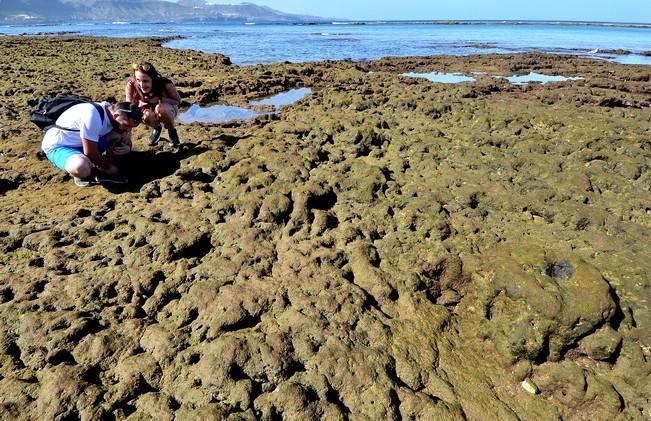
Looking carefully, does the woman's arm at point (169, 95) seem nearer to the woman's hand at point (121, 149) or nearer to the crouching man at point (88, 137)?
the woman's hand at point (121, 149)

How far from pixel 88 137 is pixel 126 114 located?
545mm

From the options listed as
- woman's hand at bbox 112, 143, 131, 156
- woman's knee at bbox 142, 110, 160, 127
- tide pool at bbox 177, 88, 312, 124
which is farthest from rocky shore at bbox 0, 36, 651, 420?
tide pool at bbox 177, 88, 312, 124

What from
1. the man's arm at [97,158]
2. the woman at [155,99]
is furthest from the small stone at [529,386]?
the woman at [155,99]

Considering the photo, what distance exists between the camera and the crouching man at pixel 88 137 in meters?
5.27

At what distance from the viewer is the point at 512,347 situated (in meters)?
3.20

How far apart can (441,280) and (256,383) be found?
1.93 m

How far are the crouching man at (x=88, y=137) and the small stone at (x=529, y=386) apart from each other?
5.13 meters

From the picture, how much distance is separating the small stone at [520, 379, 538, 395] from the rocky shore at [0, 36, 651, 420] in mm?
13

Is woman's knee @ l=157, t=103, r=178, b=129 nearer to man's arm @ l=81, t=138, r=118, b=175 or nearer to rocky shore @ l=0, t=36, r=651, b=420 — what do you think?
rocky shore @ l=0, t=36, r=651, b=420

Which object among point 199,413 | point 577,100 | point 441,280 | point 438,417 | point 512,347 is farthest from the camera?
point 577,100

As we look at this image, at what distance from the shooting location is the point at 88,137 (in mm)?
5238

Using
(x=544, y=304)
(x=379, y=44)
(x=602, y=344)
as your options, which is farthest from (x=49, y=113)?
(x=379, y=44)

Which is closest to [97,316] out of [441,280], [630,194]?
[441,280]

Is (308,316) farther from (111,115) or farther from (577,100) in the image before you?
(577,100)
